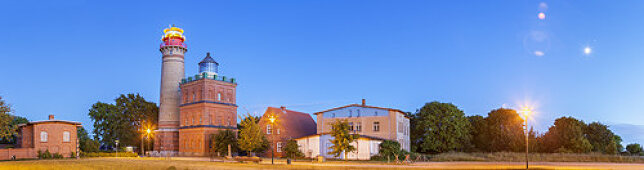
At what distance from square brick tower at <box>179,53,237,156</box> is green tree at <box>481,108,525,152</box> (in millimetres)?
33229

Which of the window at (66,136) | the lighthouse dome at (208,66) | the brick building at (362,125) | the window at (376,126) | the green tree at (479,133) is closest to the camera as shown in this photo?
Result: the brick building at (362,125)

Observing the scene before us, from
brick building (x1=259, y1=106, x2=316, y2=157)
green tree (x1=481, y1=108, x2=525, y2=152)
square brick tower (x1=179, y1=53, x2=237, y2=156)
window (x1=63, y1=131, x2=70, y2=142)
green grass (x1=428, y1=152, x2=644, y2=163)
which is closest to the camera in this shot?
green grass (x1=428, y1=152, x2=644, y2=163)

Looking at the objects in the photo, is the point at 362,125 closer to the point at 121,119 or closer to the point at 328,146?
the point at 328,146

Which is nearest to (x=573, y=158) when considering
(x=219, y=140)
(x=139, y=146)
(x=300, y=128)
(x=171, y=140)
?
(x=300, y=128)

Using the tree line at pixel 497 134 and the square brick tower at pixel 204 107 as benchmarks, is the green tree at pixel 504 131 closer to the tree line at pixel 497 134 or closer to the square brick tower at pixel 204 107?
the tree line at pixel 497 134

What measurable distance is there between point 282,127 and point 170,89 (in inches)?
715

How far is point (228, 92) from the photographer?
66.5m

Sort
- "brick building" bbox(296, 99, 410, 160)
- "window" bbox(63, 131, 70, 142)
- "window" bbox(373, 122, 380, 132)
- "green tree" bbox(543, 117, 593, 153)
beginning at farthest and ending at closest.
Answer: "green tree" bbox(543, 117, 593, 153) → "window" bbox(63, 131, 70, 142) → "window" bbox(373, 122, 380, 132) → "brick building" bbox(296, 99, 410, 160)

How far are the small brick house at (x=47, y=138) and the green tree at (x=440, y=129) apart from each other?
40.1m

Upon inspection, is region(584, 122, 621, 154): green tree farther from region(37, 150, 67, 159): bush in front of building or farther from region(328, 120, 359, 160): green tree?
region(37, 150, 67, 159): bush in front of building

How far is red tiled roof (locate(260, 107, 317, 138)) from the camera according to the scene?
60531mm

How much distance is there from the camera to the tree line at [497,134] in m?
59.8

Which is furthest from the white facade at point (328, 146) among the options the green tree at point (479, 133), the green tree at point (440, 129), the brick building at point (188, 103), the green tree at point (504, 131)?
the green tree at point (479, 133)

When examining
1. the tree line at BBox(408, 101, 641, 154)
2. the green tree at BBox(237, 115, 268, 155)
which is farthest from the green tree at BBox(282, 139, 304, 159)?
the tree line at BBox(408, 101, 641, 154)
